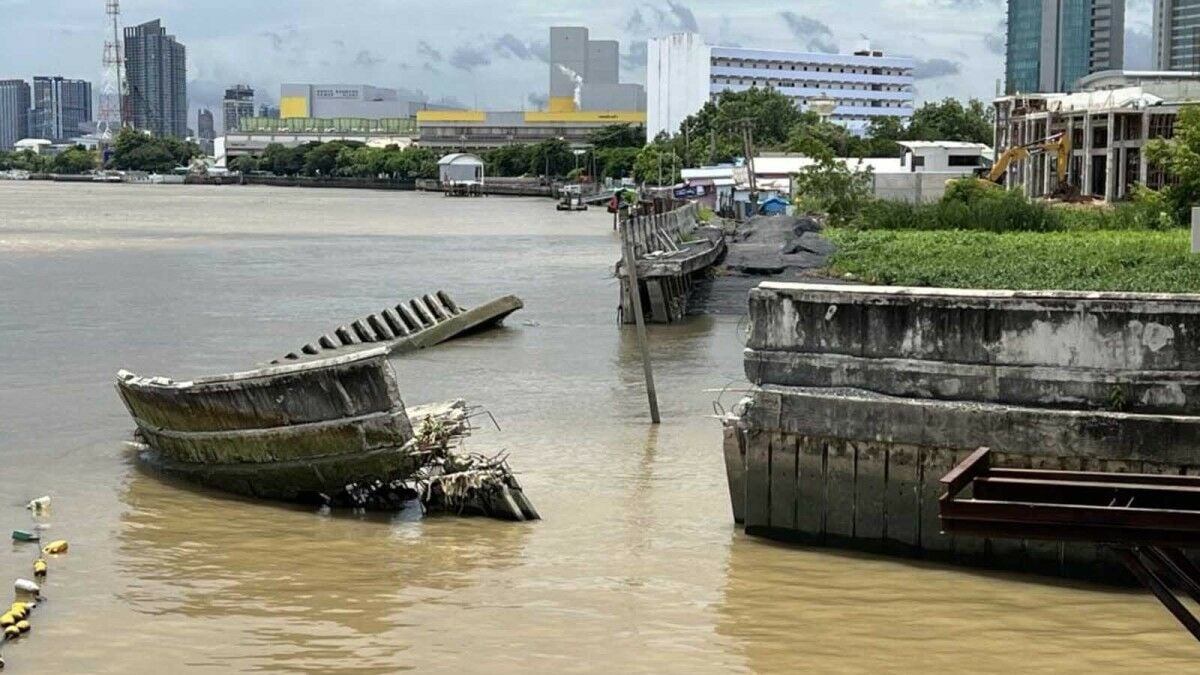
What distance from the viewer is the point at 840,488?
13.6 metres

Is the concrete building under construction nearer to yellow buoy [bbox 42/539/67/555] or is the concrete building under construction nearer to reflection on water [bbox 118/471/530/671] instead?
reflection on water [bbox 118/471/530/671]

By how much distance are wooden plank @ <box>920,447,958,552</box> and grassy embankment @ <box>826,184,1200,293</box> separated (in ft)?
35.0

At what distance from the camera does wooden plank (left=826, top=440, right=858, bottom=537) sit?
13.5 m

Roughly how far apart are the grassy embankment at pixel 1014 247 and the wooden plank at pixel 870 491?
10.7 m

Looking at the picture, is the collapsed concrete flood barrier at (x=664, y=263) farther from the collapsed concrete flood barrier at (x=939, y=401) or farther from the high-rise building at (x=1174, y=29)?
the high-rise building at (x=1174, y=29)

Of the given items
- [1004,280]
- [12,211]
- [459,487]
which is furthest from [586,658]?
[12,211]

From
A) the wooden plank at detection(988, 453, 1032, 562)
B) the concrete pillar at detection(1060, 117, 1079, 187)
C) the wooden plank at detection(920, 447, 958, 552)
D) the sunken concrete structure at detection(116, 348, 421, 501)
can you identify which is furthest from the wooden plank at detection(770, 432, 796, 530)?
the concrete pillar at detection(1060, 117, 1079, 187)

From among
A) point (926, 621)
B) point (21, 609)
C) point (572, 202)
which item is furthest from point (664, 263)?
point (572, 202)

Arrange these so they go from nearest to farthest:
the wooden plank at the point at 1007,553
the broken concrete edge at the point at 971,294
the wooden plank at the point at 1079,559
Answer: the broken concrete edge at the point at 971,294 < the wooden plank at the point at 1079,559 < the wooden plank at the point at 1007,553

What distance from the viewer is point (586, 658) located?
37.7 ft

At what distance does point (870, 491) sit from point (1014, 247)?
26.6 meters

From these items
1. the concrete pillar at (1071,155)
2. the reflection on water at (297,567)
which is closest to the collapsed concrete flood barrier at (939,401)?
the reflection on water at (297,567)

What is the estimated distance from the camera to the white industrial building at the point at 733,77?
182 meters

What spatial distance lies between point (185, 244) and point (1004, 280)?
193 feet
